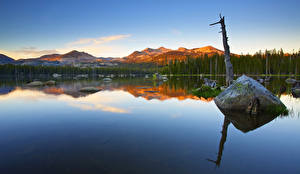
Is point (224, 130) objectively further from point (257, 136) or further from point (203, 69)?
point (203, 69)

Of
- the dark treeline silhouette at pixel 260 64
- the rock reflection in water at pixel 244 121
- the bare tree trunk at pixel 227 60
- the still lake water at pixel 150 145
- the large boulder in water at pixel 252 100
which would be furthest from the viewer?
the dark treeline silhouette at pixel 260 64

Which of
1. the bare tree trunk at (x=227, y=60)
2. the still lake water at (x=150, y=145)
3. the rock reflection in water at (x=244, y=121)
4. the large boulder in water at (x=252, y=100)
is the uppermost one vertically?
the bare tree trunk at (x=227, y=60)

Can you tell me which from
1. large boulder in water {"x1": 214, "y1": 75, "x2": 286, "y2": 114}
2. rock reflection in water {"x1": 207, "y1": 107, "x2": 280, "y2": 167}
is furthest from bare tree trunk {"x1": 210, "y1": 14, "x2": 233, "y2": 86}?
rock reflection in water {"x1": 207, "y1": 107, "x2": 280, "y2": 167}

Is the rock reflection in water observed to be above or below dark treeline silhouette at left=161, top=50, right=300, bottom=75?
below

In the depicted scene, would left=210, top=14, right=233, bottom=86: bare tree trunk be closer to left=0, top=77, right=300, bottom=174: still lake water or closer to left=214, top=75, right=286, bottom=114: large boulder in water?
left=214, top=75, right=286, bottom=114: large boulder in water

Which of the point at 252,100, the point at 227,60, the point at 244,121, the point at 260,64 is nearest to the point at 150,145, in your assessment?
the point at 244,121

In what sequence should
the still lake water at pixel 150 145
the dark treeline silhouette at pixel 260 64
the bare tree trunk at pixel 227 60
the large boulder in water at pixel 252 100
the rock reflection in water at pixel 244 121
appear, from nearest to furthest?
the still lake water at pixel 150 145 → the rock reflection in water at pixel 244 121 → the large boulder in water at pixel 252 100 → the bare tree trunk at pixel 227 60 → the dark treeline silhouette at pixel 260 64

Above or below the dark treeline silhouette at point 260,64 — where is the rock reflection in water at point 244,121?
below

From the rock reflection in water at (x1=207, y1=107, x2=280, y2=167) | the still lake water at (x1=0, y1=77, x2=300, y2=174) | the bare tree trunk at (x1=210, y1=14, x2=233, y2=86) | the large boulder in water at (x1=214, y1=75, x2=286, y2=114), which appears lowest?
the still lake water at (x1=0, y1=77, x2=300, y2=174)

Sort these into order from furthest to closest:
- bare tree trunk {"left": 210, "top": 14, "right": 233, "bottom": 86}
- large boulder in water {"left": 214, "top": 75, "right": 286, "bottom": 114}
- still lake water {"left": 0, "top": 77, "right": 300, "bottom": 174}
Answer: bare tree trunk {"left": 210, "top": 14, "right": 233, "bottom": 86}
large boulder in water {"left": 214, "top": 75, "right": 286, "bottom": 114}
still lake water {"left": 0, "top": 77, "right": 300, "bottom": 174}

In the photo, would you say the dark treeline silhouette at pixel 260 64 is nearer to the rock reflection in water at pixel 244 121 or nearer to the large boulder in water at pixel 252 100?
the large boulder in water at pixel 252 100

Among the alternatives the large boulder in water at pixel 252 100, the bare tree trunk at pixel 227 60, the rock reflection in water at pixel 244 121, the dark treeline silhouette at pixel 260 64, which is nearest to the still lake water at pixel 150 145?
the rock reflection in water at pixel 244 121

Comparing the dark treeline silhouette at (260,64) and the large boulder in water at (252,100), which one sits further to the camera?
the dark treeline silhouette at (260,64)

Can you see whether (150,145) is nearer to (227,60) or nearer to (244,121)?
(244,121)
